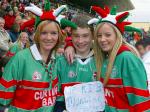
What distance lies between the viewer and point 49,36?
351 cm

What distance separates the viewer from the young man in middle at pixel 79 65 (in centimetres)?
359

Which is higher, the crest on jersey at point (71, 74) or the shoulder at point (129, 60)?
the shoulder at point (129, 60)

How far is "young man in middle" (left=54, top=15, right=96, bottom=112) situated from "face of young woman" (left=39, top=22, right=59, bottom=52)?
0.20 metres

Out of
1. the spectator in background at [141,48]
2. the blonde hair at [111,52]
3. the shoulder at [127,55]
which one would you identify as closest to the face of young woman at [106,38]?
the blonde hair at [111,52]

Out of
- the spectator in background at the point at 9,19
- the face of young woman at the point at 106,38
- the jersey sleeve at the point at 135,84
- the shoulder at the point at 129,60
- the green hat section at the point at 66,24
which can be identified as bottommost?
the jersey sleeve at the point at 135,84

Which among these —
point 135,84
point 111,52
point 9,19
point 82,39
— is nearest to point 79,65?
point 82,39

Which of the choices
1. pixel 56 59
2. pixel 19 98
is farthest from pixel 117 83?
pixel 19 98

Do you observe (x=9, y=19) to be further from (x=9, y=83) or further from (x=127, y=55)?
(x=127, y=55)

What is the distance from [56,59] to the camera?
3668 mm

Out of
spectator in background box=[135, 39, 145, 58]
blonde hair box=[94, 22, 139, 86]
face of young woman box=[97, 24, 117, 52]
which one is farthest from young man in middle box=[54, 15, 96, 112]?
spectator in background box=[135, 39, 145, 58]

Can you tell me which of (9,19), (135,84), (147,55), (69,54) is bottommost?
(135,84)

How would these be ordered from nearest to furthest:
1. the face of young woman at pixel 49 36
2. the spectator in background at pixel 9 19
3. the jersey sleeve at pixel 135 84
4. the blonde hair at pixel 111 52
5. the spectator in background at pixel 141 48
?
the jersey sleeve at pixel 135 84
the blonde hair at pixel 111 52
the face of young woman at pixel 49 36
the spectator in background at pixel 141 48
the spectator in background at pixel 9 19

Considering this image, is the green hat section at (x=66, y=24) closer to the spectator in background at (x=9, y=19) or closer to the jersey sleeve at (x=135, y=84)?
the jersey sleeve at (x=135, y=84)

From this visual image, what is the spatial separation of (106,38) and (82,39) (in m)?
0.29
